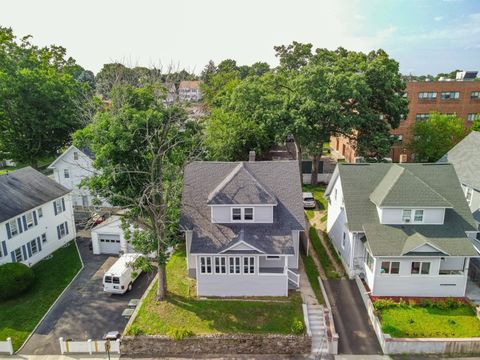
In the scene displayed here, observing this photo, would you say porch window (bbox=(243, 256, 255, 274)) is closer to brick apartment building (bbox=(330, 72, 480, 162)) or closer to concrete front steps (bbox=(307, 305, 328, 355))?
concrete front steps (bbox=(307, 305, 328, 355))

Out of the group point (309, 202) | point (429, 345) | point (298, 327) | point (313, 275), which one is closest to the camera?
point (429, 345)

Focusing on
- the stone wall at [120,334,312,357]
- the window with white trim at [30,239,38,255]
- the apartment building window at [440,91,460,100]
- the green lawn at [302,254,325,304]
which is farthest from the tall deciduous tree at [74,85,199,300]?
the apartment building window at [440,91,460,100]

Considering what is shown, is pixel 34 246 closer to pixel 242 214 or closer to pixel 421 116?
pixel 242 214

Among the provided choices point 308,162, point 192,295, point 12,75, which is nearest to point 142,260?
point 192,295

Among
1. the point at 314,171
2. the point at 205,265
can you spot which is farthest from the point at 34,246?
the point at 314,171

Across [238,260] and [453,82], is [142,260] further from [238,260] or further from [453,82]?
[453,82]

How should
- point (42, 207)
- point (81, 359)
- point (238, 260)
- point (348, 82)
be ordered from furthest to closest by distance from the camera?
point (348, 82) < point (42, 207) < point (238, 260) < point (81, 359)

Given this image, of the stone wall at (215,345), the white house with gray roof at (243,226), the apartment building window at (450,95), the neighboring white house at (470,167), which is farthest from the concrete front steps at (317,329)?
the apartment building window at (450,95)
